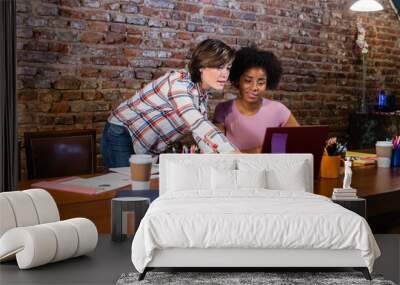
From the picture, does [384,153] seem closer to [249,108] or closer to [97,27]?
[249,108]

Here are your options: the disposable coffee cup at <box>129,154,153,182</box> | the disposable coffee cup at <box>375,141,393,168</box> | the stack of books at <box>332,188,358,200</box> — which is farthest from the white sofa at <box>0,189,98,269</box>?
the disposable coffee cup at <box>375,141,393,168</box>

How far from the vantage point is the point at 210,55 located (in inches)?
206

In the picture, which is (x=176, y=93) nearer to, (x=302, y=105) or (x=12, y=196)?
(x=302, y=105)

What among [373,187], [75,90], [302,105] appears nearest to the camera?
[373,187]

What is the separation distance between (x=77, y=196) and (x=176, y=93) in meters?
1.91

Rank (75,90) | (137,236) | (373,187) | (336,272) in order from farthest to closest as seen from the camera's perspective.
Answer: (75,90)
(373,187)
(336,272)
(137,236)

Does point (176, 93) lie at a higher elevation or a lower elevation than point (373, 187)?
higher

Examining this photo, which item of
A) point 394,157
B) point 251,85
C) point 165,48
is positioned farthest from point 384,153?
point 165,48

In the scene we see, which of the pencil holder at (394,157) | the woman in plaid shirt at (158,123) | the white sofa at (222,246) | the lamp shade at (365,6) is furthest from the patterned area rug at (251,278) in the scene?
the lamp shade at (365,6)

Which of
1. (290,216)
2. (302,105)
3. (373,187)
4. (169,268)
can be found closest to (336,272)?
(290,216)

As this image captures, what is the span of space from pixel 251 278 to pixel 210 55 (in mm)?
3064

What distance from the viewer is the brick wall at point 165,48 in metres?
4.32

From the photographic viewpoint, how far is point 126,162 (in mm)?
4789

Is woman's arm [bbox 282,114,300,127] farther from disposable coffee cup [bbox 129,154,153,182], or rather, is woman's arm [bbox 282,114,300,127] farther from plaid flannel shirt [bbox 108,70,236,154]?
disposable coffee cup [bbox 129,154,153,182]
